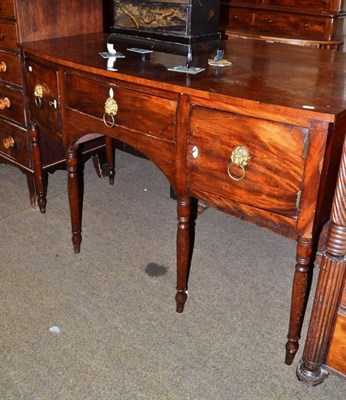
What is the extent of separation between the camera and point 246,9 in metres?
5.05

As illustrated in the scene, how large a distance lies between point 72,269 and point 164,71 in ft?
3.14

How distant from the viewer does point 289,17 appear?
476 cm

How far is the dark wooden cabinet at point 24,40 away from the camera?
7.17 ft

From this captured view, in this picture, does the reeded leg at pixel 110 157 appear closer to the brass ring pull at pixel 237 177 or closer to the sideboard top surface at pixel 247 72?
the sideboard top surface at pixel 247 72

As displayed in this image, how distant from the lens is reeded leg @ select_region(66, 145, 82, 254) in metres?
2.05

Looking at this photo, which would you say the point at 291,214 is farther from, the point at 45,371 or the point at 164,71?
the point at 45,371

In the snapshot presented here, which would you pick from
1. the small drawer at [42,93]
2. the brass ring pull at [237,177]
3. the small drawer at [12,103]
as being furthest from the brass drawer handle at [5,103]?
the brass ring pull at [237,177]

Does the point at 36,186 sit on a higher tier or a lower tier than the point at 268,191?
lower

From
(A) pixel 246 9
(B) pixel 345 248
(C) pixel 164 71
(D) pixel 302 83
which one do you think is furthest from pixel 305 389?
(A) pixel 246 9

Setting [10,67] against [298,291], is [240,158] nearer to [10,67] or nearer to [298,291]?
[298,291]

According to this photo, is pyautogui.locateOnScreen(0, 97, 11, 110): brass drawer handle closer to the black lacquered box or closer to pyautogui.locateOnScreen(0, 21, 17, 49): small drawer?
pyautogui.locateOnScreen(0, 21, 17, 49): small drawer

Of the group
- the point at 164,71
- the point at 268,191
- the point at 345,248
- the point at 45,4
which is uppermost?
the point at 45,4

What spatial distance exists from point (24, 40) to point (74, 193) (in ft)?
2.31

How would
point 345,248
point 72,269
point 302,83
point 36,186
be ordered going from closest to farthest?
1. point 345,248
2. point 302,83
3. point 72,269
4. point 36,186
